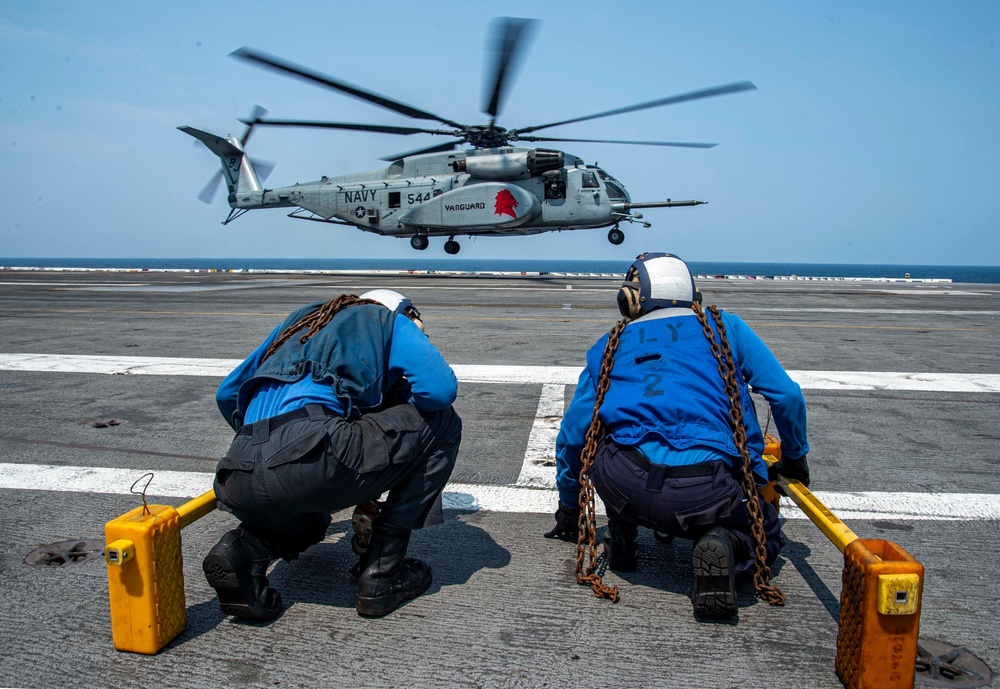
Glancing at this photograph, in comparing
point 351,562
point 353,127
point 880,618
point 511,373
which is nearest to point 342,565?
point 351,562

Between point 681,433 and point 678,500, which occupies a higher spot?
point 681,433

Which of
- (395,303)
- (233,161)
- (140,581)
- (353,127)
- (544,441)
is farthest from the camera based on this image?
(233,161)

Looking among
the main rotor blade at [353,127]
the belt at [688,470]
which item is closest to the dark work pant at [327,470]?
the belt at [688,470]

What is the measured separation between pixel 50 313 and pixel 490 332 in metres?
8.14

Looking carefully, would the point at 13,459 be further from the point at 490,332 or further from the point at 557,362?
the point at 490,332

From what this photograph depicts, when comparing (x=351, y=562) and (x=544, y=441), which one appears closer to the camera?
(x=351, y=562)

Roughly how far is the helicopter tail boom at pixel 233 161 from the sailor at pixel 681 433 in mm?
32049

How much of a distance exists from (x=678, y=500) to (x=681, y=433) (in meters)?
0.26

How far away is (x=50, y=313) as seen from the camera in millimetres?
12914

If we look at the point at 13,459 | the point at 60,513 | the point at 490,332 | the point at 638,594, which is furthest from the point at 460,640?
the point at 490,332

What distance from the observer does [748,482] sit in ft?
9.41

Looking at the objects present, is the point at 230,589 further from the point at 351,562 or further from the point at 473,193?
the point at 473,193

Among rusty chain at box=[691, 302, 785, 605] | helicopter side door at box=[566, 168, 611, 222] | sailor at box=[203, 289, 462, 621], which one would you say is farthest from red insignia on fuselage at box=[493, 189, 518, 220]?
rusty chain at box=[691, 302, 785, 605]

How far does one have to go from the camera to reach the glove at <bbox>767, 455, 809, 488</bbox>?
317cm
